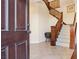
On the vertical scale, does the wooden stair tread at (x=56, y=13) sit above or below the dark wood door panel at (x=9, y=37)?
above

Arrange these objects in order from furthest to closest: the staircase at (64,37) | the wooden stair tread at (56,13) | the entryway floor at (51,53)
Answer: the wooden stair tread at (56,13) < the staircase at (64,37) < the entryway floor at (51,53)

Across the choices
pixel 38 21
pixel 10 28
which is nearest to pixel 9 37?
pixel 10 28

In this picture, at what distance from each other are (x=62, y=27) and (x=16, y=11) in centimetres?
706

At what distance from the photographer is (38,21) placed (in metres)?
9.74

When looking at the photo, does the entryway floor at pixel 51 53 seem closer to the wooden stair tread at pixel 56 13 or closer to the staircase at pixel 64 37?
the staircase at pixel 64 37

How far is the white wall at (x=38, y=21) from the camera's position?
9.35 metres

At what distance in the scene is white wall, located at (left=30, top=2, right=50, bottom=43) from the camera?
9352mm

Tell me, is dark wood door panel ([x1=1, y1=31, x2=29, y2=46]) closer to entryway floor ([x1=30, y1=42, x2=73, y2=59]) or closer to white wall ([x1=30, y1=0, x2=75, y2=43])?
entryway floor ([x1=30, y1=42, x2=73, y2=59])

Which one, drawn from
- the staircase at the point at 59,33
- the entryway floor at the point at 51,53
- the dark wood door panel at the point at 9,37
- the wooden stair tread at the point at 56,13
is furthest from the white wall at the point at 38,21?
the dark wood door panel at the point at 9,37

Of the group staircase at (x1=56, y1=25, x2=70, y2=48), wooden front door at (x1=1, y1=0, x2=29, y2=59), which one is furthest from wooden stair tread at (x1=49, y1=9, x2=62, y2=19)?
wooden front door at (x1=1, y1=0, x2=29, y2=59)

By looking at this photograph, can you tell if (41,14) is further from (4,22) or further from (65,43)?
(4,22)

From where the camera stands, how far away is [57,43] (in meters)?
8.48

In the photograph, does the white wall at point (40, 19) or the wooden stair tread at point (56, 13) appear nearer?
the white wall at point (40, 19)

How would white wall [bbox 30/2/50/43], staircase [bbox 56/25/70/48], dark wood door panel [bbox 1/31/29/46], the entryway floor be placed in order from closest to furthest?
dark wood door panel [bbox 1/31/29/46]
the entryway floor
staircase [bbox 56/25/70/48]
white wall [bbox 30/2/50/43]
